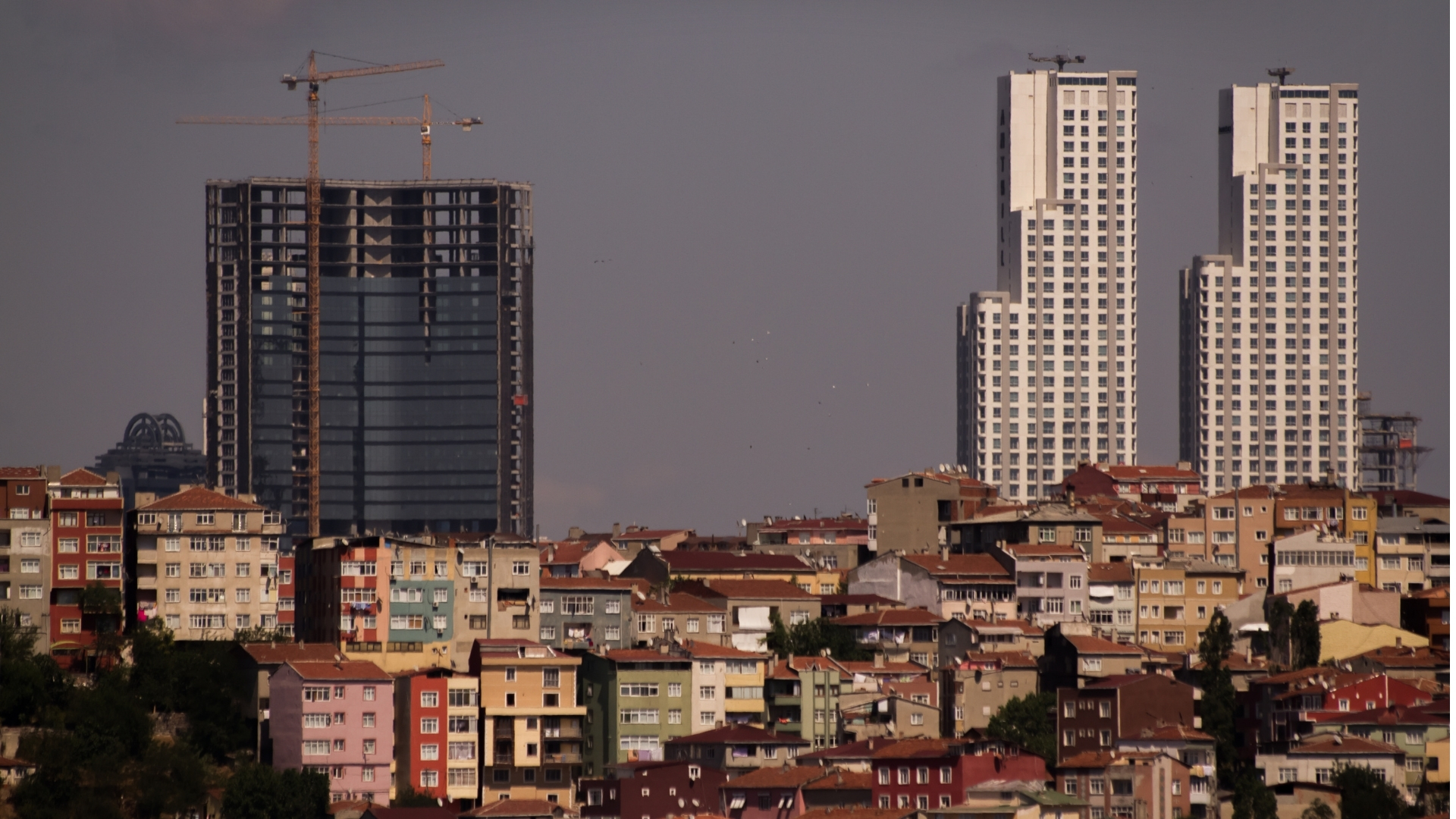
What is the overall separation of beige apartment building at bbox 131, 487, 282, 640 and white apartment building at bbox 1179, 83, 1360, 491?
5994 centimetres

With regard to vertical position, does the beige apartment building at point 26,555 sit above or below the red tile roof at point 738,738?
above

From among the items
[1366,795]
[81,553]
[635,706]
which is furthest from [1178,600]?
[81,553]

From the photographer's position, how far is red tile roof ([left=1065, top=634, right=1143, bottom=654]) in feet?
149

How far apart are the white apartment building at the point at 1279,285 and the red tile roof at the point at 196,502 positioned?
60.0 meters

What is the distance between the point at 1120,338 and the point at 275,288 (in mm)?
37249

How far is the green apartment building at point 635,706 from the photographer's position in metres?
43.1

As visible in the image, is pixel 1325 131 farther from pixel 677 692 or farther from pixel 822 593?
pixel 677 692

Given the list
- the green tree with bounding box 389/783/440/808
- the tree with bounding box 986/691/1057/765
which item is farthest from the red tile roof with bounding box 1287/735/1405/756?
the green tree with bounding box 389/783/440/808

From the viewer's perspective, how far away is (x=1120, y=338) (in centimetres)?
10625

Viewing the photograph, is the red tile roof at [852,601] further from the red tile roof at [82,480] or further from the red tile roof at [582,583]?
the red tile roof at [82,480]

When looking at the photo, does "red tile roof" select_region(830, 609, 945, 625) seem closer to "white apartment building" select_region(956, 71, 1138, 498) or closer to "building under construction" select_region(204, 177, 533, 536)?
"white apartment building" select_region(956, 71, 1138, 498)

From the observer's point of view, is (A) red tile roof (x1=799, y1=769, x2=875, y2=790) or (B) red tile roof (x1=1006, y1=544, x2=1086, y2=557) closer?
(A) red tile roof (x1=799, y1=769, x2=875, y2=790)

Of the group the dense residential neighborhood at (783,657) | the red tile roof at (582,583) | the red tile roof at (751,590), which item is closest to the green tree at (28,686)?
the dense residential neighborhood at (783,657)

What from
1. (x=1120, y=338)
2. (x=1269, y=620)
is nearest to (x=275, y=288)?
(x=1120, y=338)
